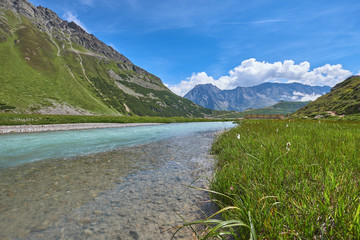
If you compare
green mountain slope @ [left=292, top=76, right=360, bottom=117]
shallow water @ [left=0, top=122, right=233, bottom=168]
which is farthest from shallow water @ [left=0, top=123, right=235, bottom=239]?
green mountain slope @ [left=292, top=76, right=360, bottom=117]

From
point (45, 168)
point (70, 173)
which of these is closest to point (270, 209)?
point (70, 173)

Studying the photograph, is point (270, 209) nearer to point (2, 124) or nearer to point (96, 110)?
point (2, 124)

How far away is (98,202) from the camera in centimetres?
476

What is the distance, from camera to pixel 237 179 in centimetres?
409

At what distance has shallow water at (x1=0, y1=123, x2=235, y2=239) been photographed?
3551mm

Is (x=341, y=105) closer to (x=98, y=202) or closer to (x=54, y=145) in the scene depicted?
(x=98, y=202)

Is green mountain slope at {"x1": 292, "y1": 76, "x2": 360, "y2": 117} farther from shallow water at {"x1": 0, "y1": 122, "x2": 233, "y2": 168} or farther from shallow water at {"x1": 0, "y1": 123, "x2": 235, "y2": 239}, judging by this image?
shallow water at {"x1": 0, "y1": 123, "x2": 235, "y2": 239}

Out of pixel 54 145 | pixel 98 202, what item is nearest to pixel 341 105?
pixel 98 202

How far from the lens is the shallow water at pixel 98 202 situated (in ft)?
11.6

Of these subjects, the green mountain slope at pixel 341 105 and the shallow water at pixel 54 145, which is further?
the green mountain slope at pixel 341 105

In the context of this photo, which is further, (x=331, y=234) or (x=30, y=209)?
(x=30, y=209)

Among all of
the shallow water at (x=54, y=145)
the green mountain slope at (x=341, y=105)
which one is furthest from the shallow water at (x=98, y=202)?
the green mountain slope at (x=341, y=105)

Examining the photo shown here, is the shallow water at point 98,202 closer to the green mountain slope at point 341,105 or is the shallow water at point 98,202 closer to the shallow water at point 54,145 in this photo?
the shallow water at point 54,145

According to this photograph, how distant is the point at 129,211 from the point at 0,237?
257 centimetres
